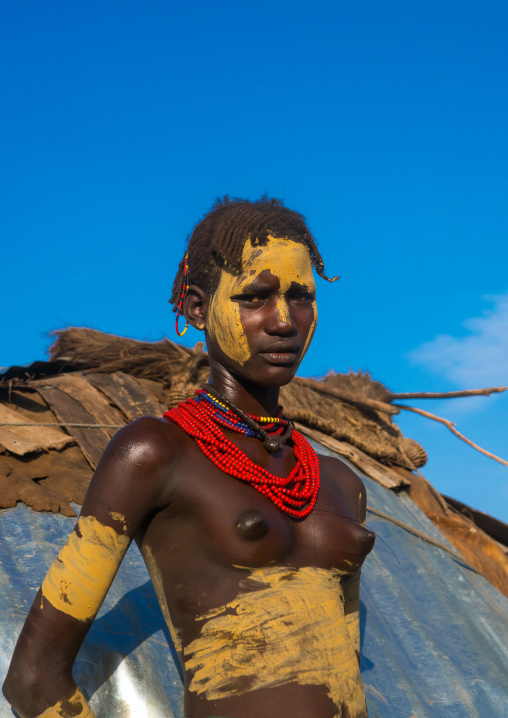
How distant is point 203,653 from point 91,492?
615mm

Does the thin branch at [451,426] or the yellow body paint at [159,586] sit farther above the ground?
the thin branch at [451,426]

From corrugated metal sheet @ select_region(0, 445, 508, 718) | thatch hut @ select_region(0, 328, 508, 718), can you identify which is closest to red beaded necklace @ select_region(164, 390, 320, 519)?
corrugated metal sheet @ select_region(0, 445, 508, 718)

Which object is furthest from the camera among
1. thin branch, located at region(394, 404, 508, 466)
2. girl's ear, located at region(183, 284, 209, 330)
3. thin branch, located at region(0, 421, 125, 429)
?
thin branch, located at region(394, 404, 508, 466)

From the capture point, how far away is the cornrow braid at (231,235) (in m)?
2.55

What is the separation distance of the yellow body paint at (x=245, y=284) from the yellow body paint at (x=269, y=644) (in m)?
0.76

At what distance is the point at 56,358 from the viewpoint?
19.0ft

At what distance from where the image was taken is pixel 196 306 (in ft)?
8.86

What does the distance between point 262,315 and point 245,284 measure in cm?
12

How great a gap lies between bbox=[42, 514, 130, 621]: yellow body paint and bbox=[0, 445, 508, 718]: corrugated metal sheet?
20.4 inches

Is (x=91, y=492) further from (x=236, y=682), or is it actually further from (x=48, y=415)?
(x=48, y=415)

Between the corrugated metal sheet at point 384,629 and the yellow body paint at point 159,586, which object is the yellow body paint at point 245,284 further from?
the corrugated metal sheet at point 384,629

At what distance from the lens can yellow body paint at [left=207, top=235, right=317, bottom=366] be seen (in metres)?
2.46

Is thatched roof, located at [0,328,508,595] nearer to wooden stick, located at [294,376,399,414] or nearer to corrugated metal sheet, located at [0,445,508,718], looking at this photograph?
wooden stick, located at [294,376,399,414]

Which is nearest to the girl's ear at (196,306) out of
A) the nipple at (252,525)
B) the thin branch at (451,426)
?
the nipple at (252,525)
